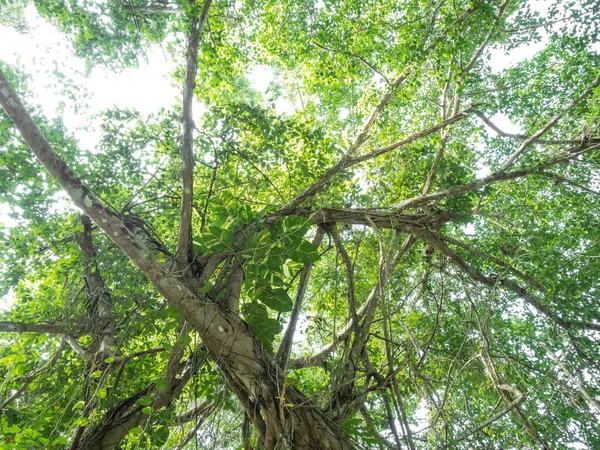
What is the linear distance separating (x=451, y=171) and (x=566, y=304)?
153cm

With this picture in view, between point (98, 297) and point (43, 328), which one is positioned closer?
point (43, 328)

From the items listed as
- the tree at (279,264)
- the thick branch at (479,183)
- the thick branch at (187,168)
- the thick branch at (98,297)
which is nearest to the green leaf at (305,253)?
the tree at (279,264)

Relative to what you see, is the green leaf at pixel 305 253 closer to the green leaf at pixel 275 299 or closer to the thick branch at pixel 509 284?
the green leaf at pixel 275 299

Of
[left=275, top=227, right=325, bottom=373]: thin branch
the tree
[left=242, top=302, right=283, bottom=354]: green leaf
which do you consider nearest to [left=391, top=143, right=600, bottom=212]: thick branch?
the tree

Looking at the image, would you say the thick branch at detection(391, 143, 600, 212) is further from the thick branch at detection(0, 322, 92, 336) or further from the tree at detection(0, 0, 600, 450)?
the thick branch at detection(0, 322, 92, 336)

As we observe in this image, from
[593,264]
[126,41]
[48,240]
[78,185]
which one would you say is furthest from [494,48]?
[48,240]

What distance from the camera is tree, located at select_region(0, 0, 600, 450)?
2.05m

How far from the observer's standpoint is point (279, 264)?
7.20ft

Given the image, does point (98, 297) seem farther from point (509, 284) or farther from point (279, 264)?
point (509, 284)

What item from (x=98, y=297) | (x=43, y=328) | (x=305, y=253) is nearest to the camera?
(x=305, y=253)

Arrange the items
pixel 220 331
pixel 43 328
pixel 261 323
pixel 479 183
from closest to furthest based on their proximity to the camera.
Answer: pixel 220 331
pixel 261 323
pixel 43 328
pixel 479 183

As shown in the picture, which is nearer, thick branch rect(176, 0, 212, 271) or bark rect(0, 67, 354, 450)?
bark rect(0, 67, 354, 450)

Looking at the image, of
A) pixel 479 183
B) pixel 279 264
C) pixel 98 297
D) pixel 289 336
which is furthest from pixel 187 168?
pixel 479 183

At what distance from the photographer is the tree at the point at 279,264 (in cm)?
205
